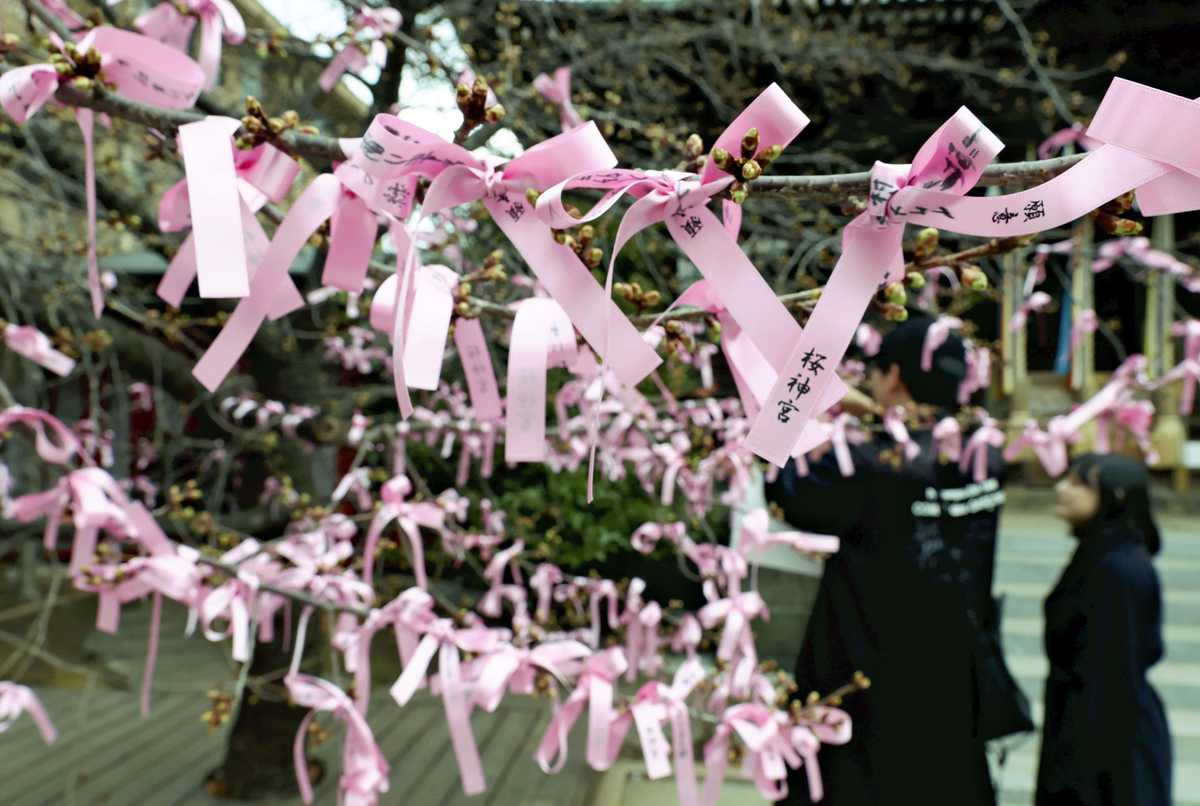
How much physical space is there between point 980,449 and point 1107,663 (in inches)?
29.0

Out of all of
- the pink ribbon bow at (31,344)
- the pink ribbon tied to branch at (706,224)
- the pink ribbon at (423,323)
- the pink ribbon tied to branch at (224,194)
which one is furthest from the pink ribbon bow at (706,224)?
the pink ribbon bow at (31,344)

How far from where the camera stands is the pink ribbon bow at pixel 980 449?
2.10 m

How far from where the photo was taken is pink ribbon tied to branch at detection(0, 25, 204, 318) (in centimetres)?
65

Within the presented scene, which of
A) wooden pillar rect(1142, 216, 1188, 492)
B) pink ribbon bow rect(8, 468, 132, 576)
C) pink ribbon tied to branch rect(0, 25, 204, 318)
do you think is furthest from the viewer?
wooden pillar rect(1142, 216, 1188, 492)

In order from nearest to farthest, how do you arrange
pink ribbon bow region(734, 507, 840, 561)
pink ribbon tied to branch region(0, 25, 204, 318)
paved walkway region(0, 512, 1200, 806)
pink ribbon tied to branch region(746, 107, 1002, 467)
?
1. pink ribbon tied to branch region(746, 107, 1002, 467)
2. pink ribbon tied to branch region(0, 25, 204, 318)
3. pink ribbon bow region(734, 507, 840, 561)
4. paved walkway region(0, 512, 1200, 806)

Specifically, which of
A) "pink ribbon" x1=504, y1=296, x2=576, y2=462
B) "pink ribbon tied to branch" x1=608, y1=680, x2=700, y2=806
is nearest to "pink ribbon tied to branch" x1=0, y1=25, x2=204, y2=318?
"pink ribbon" x1=504, y1=296, x2=576, y2=462

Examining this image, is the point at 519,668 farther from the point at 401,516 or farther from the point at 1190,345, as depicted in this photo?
the point at 1190,345

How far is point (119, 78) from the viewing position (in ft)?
2.33

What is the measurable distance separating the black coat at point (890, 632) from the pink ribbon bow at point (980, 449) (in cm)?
10

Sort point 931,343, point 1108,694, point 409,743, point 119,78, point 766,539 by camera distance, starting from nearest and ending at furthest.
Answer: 1. point 119,78
2. point 766,539
3. point 931,343
4. point 1108,694
5. point 409,743

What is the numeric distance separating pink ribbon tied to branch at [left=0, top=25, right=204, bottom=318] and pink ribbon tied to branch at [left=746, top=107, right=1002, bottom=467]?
21.3 inches

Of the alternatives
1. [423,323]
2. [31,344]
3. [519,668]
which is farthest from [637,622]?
[423,323]

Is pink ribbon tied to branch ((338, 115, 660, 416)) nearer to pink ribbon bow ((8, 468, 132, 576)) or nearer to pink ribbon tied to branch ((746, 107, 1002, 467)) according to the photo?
pink ribbon tied to branch ((746, 107, 1002, 467))

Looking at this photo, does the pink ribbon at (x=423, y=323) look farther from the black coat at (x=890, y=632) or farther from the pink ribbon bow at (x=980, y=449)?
the pink ribbon bow at (x=980, y=449)
